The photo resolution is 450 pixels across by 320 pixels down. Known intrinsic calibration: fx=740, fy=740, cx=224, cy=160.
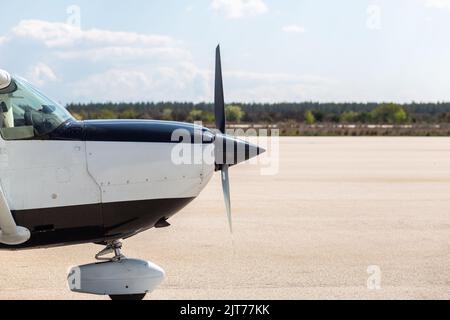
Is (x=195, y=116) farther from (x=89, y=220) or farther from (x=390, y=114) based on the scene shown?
(x=89, y=220)

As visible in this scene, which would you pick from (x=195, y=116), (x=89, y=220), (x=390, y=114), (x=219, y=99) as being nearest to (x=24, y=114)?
(x=89, y=220)

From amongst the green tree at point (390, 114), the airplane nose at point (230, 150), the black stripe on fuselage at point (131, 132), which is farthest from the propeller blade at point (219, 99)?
the green tree at point (390, 114)

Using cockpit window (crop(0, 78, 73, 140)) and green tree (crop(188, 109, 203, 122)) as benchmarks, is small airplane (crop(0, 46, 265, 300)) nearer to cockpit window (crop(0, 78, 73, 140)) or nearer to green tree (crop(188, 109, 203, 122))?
cockpit window (crop(0, 78, 73, 140))

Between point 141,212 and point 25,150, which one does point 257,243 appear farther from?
point 25,150

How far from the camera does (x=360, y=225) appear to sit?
12805 mm

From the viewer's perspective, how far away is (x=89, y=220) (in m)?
7.04

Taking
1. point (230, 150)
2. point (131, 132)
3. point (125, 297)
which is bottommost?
point (125, 297)

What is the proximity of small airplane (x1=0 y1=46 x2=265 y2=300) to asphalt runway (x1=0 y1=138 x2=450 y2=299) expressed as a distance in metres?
0.90

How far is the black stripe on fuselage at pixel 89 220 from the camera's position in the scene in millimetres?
6906

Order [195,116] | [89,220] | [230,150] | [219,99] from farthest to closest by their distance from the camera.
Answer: [195,116] < [219,99] < [230,150] < [89,220]

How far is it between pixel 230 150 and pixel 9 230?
2293 millimetres

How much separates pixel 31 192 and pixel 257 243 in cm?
490

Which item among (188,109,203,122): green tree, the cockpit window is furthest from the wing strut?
(188,109,203,122): green tree
